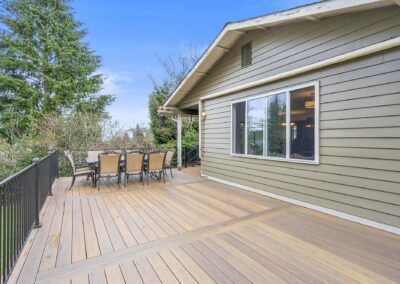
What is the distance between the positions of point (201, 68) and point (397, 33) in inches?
173

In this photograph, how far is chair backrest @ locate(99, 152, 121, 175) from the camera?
5172 millimetres

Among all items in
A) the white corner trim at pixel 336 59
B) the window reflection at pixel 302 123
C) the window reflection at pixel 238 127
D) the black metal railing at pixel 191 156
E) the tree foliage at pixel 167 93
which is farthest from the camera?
the tree foliage at pixel 167 93

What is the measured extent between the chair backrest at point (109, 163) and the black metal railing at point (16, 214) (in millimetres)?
1944

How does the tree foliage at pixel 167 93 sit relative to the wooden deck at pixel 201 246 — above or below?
above

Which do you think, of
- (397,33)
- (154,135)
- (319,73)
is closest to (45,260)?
(319,73)

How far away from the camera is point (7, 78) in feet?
38.1

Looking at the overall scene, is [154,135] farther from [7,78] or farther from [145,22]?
[7,78]

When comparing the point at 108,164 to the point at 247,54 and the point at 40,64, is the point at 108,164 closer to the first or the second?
the point at 247,54

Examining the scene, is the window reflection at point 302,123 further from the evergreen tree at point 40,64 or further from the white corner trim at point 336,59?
the evergreen tree at point 40,64

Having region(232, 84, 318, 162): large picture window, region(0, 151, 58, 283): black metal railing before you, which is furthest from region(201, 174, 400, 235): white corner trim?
region(0, 151, 58, 283): black metal railing

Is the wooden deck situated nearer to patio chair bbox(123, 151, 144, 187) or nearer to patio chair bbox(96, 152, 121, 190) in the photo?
patio chair bbox(96, 152, 121, 190)

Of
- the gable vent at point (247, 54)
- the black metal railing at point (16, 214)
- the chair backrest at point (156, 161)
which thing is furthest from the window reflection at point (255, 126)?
the black metal railing at point (16, 214)

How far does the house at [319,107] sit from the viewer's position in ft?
9.66

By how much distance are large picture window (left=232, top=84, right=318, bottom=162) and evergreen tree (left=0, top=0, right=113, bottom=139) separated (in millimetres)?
11348
